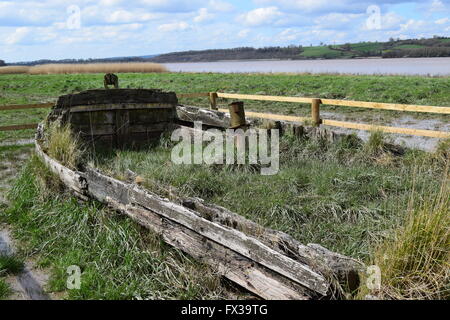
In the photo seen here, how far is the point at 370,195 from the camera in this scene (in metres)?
5.87

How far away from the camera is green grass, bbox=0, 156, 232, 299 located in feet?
13.9

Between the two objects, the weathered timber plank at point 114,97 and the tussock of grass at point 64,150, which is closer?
the tussock of grass at point 64,150

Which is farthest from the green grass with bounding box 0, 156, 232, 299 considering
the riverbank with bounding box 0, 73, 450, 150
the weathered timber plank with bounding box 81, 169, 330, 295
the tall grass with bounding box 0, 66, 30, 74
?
the tall grass with bounding box 0, 66, 30, 74

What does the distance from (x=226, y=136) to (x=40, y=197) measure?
334cm

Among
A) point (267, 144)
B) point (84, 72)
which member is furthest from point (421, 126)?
point (84, 72)

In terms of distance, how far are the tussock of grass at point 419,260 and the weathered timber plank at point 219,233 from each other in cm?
50

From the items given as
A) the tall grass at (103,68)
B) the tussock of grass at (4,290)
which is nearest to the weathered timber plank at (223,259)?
the tussock of grass at (4,290)

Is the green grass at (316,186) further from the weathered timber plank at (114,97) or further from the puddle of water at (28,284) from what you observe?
the weathered timber plank at (114,97)

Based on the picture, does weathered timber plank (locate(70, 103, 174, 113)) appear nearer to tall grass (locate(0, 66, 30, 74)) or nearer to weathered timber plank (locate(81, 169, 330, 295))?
weathered timber plank (locate(81, 169, 330, 295))

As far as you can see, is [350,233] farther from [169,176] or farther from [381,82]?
[381,82]

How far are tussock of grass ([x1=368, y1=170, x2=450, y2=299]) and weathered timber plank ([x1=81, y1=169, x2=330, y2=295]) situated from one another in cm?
50

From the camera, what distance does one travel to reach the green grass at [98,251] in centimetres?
423

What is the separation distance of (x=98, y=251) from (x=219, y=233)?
5.33 ft

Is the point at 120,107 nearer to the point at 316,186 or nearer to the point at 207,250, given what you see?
the point at 316,186
